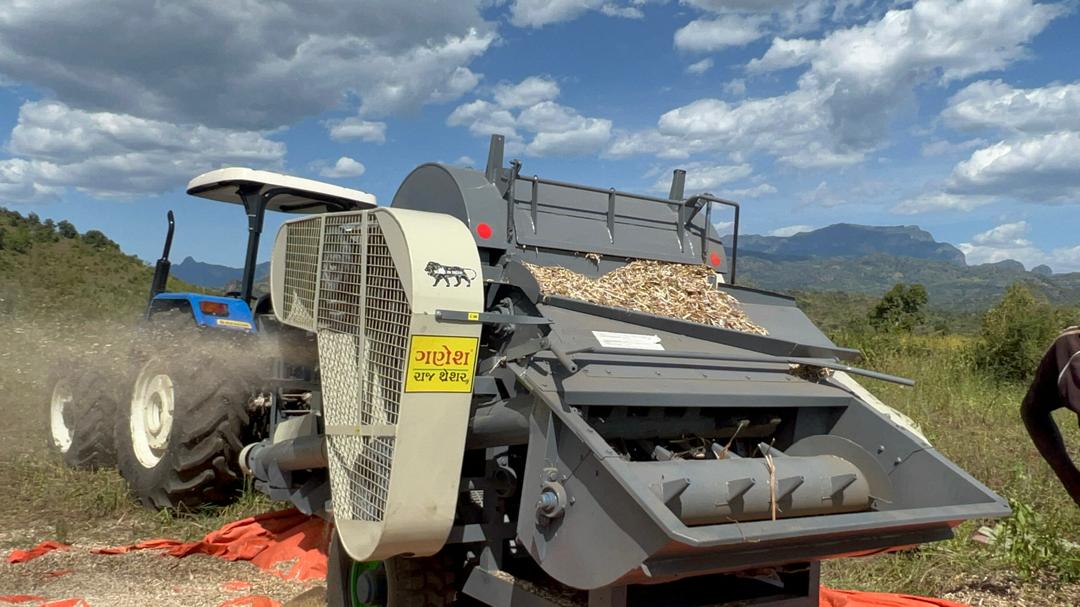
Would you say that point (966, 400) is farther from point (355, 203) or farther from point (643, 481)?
point (643, 481)

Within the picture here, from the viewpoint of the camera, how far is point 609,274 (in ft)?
15.6

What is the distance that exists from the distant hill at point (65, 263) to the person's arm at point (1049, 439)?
795 inches

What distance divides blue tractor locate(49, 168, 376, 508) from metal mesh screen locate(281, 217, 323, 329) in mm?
1126

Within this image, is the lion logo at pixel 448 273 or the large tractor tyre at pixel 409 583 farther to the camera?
the large tractor tyre at pixel 409 583

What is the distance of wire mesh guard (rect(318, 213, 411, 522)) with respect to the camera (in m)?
2.93

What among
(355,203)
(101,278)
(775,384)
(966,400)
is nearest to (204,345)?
(355,203)

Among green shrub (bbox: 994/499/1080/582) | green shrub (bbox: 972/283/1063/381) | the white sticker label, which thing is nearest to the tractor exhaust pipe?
the white sticker label

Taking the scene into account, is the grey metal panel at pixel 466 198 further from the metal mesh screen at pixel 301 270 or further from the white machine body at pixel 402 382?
the white machine body at pixel 402 382

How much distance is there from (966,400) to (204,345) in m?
7.67

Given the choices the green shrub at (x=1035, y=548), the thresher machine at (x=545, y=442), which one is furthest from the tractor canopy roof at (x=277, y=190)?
the green shrub at (x=1035, y=548)

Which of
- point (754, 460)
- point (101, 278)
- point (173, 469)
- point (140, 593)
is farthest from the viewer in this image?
point (101, 278)

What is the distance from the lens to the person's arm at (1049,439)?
2771mm

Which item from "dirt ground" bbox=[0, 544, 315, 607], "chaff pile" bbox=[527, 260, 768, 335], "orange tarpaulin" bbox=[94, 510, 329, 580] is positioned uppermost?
"chaff pile" bbox=[527, 260, 768, 335]

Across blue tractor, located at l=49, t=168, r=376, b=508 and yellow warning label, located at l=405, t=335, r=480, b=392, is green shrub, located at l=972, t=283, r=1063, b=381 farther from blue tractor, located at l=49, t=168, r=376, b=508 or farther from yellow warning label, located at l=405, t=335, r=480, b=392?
yellow warning label, located at l=405, t=335, r=480, b=392
